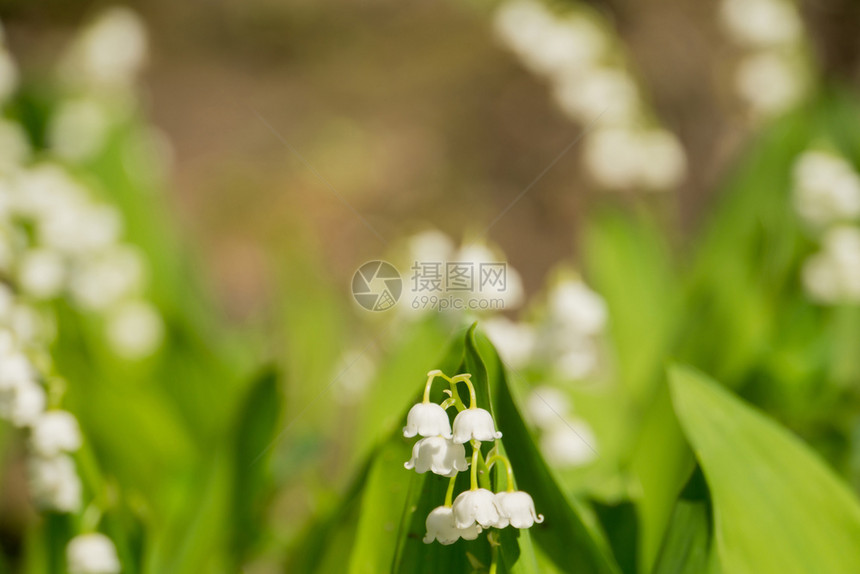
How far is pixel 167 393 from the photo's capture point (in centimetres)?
125

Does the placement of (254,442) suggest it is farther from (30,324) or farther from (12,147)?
Answer: (12,147)

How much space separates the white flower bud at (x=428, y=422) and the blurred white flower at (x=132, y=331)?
37.1 inches

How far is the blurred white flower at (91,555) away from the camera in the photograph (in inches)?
26.1

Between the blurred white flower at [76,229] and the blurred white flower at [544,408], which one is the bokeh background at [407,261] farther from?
the blurred white flower at [76,229]

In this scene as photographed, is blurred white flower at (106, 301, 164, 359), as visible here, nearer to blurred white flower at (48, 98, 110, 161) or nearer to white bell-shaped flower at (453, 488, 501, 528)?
blurred white flower at (48, 98, 110, 161)

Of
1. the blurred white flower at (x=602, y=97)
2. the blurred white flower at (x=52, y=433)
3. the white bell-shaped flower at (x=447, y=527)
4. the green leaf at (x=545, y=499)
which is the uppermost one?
the blurred white flower at (x=602, y=97)

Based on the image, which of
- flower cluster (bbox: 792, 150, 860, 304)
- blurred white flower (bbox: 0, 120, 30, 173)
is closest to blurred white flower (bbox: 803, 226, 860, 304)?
flower cluster (bbox: 792, 150, 860, 304)

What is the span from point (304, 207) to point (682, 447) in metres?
2.45

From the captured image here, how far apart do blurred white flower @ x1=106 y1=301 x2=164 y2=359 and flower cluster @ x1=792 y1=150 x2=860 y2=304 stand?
3.65ft

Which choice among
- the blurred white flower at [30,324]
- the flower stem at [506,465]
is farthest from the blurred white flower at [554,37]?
the flower stem at [506,465]

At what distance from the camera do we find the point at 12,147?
4.15 feet

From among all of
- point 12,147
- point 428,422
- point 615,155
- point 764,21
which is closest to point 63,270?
point 12,147

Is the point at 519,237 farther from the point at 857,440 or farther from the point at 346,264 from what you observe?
the point at 857,440

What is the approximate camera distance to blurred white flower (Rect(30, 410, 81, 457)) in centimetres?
63
